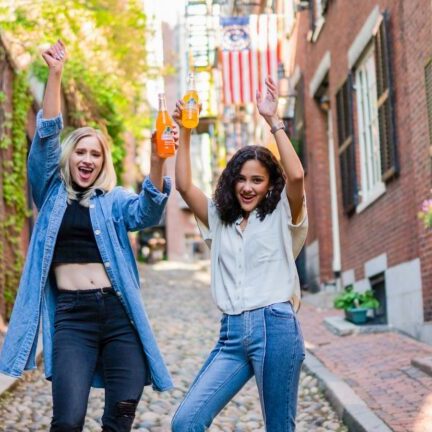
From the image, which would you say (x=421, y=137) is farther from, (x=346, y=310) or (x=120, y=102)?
(x=120, y=102)

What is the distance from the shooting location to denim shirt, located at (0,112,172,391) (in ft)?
13.4

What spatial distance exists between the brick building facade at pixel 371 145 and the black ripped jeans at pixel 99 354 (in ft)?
16.6

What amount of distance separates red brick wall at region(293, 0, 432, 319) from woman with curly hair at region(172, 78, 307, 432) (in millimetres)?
4783

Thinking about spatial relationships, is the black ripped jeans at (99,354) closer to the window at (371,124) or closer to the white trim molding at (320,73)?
the window at (371,124)

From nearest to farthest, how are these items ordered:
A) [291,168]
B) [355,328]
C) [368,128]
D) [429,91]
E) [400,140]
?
[291,168]
[429,91]
[400,140]
[355,328]
[368,128]

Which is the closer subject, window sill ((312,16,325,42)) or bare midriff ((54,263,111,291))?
bare midriff ((54,263,111,291))

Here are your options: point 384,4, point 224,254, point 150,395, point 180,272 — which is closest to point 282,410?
point 224,254

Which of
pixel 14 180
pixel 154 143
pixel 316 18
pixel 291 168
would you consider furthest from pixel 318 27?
pixel 291 168

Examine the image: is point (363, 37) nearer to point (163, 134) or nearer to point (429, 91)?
point (429, 91)

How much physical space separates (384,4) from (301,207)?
683 centimetres

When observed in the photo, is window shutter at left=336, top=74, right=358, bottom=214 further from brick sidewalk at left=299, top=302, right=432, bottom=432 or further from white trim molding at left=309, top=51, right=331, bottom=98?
brick sidewalk at left=299, top=302, right=432, bottom=432

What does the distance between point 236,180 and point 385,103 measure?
21.1ft

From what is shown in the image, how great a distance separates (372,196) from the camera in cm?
1106

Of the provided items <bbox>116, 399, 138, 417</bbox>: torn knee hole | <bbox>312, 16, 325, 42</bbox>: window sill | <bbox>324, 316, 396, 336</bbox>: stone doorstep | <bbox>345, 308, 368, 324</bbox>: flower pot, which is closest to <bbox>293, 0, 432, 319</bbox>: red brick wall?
<bbox>312, 16, 325, 42</bbox>: window sill
